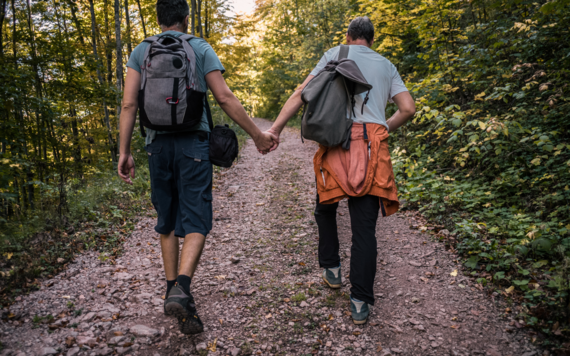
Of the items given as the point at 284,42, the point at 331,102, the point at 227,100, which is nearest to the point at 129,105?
the point at 227,100

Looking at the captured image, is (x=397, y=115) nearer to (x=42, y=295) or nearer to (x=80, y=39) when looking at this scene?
(x=42, y=295)

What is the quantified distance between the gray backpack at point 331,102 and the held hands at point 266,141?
624mm

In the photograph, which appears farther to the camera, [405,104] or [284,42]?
[284,42]

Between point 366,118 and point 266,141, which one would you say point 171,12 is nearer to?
point 266,141

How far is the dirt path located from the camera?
230 cm

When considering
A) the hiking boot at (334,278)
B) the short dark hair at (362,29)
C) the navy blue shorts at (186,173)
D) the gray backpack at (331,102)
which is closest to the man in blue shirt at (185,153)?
the navy blue shorts at (186,173)

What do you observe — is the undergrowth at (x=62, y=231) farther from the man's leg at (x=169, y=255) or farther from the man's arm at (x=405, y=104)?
the man's arm at (x=405, y=104)

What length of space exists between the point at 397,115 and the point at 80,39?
12662 millimetres

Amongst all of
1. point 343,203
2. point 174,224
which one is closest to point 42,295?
point 174,224

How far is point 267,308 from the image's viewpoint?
2.79 metres

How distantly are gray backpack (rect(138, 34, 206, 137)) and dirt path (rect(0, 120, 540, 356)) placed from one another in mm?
1640

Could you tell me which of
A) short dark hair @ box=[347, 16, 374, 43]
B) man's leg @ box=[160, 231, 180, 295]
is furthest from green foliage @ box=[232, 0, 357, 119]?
man's leg @ box=[160, 231, 180, 295]

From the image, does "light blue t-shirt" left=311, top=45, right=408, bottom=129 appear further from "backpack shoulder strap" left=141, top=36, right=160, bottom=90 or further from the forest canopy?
the forest canopy

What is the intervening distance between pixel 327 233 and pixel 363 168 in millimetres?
770
